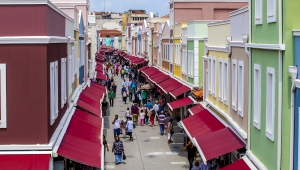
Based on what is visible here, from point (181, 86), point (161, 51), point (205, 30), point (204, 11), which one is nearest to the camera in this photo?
point (205, 30)

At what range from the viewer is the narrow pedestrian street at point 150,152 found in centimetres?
2324

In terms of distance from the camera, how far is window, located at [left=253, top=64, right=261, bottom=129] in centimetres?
1379

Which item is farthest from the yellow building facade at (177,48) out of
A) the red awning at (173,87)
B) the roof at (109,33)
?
the roof at (109,33)

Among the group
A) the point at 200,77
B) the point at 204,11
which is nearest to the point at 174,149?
the point at 200,77

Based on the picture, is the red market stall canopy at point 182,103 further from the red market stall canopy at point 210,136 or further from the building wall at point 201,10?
the building wall at point 201,10

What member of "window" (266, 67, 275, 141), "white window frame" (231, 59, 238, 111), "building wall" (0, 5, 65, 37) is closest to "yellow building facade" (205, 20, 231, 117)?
"white window frame" (231, 59, 238, 111)

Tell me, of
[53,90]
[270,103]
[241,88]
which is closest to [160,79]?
[241,88]

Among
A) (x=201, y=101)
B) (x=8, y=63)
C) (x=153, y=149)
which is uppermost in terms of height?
(x=8, y=63)

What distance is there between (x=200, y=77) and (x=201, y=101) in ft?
7.75

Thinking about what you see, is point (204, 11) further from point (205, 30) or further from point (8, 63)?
point (8, 63)

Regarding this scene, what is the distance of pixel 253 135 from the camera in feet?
48.0

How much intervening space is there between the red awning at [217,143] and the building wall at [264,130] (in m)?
1.40

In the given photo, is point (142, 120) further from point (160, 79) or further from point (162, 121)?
point (160, 79)

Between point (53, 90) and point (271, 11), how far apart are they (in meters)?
6.34
